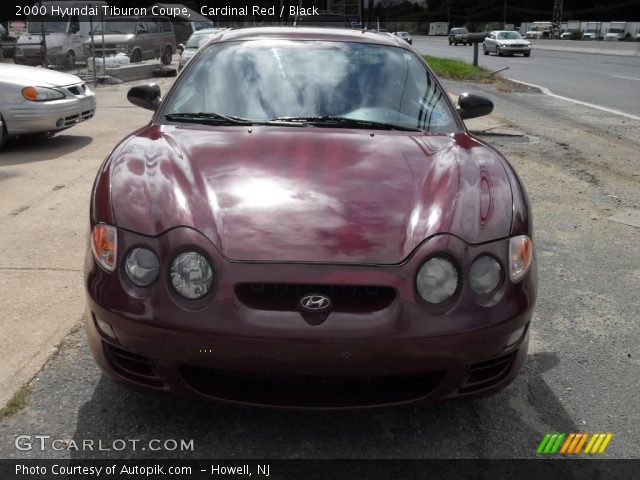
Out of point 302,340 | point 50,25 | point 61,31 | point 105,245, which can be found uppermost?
point 50,25

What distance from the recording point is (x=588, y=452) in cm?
269

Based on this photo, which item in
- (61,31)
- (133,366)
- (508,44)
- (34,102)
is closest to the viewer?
(133,366)

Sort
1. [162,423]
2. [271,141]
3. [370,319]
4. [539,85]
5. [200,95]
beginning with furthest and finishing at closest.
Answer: [539,85]
[200,95]
[271,141]
[162,423]
[370,319]

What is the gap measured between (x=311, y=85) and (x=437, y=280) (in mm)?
1756

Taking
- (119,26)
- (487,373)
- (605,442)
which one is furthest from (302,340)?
(119,26)

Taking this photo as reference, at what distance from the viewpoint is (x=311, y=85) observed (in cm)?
382

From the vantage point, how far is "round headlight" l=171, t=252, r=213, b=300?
2.43 meters

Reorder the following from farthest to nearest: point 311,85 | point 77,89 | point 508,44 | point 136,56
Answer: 1. point 508,44
2. point 136,56
3. point 77,89
4. point 311,85

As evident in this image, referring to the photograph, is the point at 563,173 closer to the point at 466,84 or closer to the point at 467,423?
the point at 467,423

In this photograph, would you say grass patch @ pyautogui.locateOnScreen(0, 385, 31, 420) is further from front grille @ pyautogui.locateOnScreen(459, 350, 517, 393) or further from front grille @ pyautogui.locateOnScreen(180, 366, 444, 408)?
front grille @ pyautogui.locateOnScreen(459, 350, 517, 393)

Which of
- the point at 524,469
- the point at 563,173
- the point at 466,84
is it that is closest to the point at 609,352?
the point at 524,469

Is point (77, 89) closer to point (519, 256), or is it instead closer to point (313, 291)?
point (313, 291)

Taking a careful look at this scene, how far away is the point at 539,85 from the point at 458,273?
17.7 m

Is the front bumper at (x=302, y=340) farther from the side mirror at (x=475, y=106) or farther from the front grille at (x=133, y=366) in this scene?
the side mirror at (x=475, y=106)
